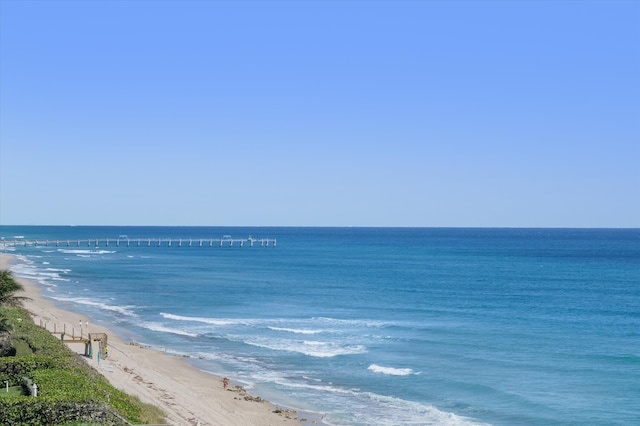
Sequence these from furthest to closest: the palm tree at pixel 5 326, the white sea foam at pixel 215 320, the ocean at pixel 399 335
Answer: the white sea foam at pixel 215 320 → the ocean at pixel 399 335 → the palm tree at pixel 5 326

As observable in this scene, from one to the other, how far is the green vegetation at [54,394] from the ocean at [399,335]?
10.4m

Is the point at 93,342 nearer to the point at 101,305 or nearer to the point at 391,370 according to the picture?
the point at 391,370

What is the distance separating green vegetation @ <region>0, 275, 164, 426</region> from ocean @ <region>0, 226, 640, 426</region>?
34.0 feet

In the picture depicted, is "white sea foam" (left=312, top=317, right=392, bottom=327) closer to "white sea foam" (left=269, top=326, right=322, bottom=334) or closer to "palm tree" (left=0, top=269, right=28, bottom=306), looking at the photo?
"white sea foam" (left=269, top=326, right=322, bottom=334)

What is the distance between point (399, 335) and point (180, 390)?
20.2 metres

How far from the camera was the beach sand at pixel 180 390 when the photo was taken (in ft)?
97.1

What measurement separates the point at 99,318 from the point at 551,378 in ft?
124

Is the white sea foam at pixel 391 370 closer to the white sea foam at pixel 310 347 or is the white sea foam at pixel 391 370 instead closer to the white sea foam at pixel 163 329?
the white sea foam at pixel 310 347

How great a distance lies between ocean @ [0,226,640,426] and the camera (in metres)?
33.2

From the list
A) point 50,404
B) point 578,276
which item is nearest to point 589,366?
point 50,404

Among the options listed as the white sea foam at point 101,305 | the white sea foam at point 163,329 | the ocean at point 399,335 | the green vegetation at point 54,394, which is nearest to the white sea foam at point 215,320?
the ocean at point 399,335

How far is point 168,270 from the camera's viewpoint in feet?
345

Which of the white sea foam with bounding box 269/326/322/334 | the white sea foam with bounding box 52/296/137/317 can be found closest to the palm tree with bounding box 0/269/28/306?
the white sea foam with bounding box 269/326/322/334

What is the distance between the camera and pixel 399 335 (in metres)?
49.3
